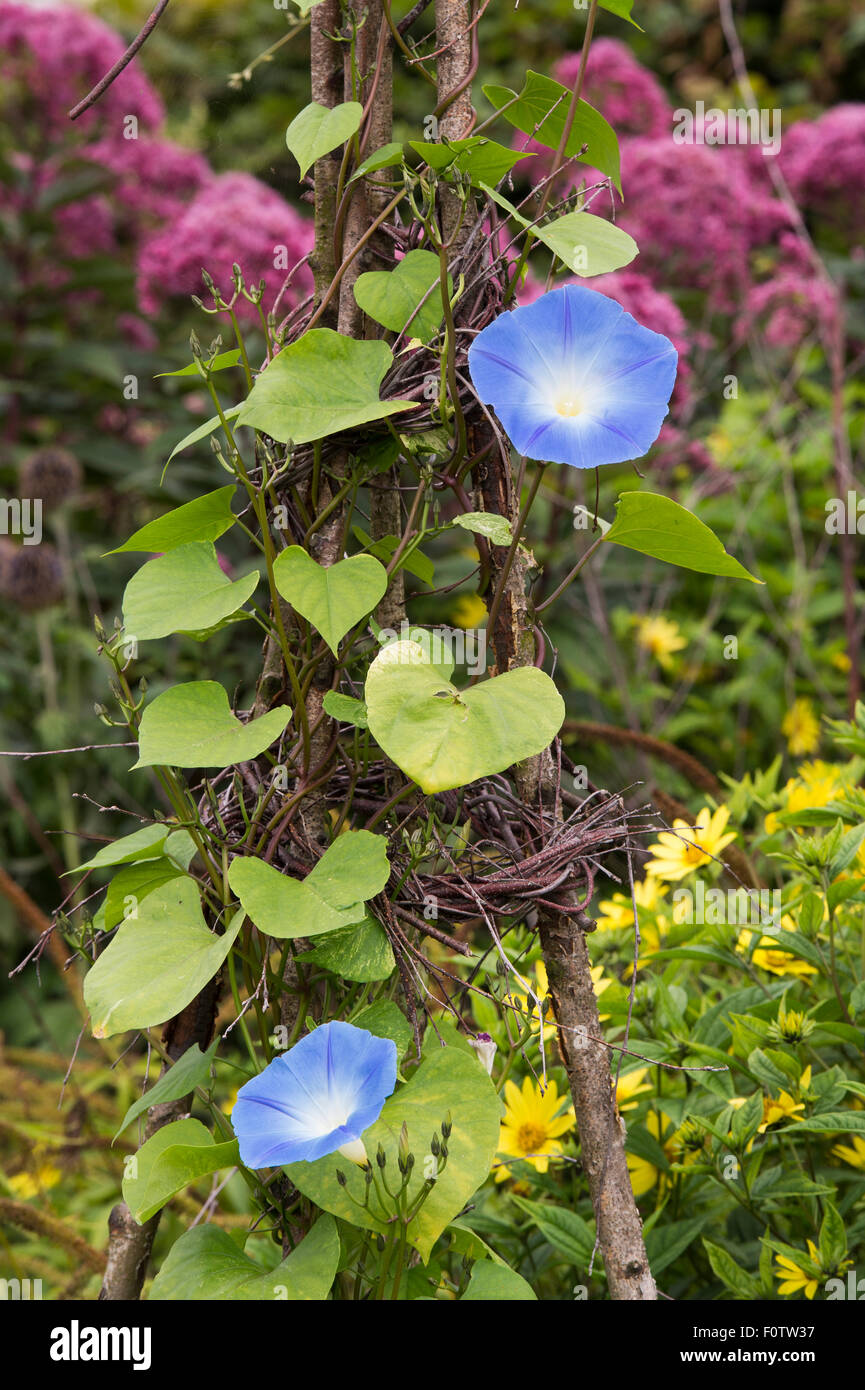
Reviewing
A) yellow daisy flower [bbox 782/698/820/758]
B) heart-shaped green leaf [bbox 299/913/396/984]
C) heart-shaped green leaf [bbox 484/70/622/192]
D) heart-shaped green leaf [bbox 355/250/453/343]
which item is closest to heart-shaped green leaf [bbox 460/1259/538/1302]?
heart-shaped green leaf [bbox 299/913/396/984]

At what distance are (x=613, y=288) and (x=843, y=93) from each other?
284 cm

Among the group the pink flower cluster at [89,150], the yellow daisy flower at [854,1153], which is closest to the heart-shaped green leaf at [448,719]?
the yellow daisy flower at [854,1153]

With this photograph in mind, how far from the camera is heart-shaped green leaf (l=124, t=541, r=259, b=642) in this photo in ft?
2.26

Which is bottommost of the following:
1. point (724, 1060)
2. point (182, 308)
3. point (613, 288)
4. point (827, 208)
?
point (724, 1060)

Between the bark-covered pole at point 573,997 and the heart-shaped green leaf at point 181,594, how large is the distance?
0.18 metres

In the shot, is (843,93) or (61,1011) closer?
(61,1011)

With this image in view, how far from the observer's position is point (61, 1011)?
80.0 inches

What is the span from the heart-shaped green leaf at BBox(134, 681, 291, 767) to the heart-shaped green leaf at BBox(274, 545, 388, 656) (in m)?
0.06

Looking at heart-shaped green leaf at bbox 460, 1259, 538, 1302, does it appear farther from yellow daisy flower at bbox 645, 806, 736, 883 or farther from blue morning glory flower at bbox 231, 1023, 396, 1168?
Answer: yellow daisy flower at bbox 645, 806, 736, 883

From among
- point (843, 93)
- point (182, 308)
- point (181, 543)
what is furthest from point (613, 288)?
point (843, 93)

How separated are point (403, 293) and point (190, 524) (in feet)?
0.67

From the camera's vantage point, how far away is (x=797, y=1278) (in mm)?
812

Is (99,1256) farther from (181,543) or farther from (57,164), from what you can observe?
(57,164)

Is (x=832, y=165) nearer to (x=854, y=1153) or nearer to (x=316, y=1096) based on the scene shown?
(x=854, y=1153)
